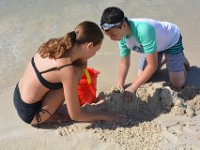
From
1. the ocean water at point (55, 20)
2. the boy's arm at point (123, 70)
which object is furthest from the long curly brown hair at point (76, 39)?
the ocean water at point (55, 20)

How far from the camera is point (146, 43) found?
321cm

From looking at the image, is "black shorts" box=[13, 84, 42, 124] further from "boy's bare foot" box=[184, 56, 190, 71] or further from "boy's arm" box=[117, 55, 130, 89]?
"boy's bare foot" box=[184, 56, 190, 71]

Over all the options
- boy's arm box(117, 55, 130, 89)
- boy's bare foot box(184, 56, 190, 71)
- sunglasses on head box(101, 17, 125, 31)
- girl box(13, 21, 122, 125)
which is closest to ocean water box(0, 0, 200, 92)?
boy's bare foot box(184, 56, 190, 71)

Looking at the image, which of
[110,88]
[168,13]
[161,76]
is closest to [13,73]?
[110,88]

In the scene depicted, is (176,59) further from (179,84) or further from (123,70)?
(123,70)

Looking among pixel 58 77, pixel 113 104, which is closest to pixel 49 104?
pixel 58 77

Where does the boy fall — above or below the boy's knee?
above

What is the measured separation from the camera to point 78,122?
319 centimetres

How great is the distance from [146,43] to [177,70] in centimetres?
50

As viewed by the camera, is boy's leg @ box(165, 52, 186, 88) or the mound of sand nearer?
the mound of sand

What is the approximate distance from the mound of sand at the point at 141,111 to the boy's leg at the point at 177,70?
72 mm

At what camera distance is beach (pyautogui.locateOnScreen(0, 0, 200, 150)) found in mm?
2973

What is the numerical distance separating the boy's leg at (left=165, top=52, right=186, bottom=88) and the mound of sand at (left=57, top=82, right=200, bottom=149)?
0.07 meters

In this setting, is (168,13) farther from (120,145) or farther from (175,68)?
(120,145)
